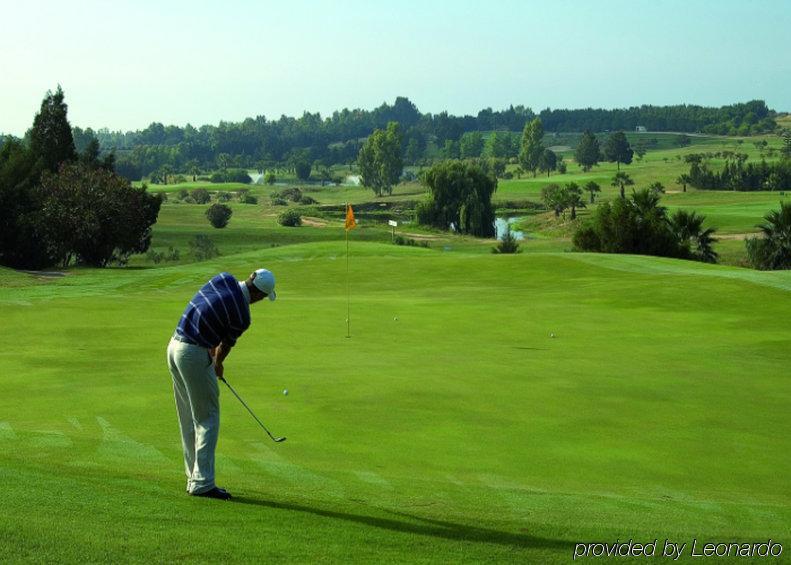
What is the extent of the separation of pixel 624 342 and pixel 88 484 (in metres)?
20.7

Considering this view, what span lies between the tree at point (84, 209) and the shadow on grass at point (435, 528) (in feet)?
197

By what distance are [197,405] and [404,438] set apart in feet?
14.7

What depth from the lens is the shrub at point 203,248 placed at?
93875 mm

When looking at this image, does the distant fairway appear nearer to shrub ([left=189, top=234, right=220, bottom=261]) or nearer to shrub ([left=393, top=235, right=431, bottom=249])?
shrub ([left=189, top=234, right=220, bottom=261])

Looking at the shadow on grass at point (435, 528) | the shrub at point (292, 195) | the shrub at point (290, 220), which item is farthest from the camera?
the shrub at point (292, 195)

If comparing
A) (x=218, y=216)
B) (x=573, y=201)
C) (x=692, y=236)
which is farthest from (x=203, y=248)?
(x=573, y=201)

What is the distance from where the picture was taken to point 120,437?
1427cm

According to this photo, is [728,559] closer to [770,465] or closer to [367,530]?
[367,530]

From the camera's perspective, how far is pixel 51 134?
78.1m

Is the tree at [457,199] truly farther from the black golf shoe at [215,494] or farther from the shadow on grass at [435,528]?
the shadow on grass at [435,528]

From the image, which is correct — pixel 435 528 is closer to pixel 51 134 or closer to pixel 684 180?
pixel 51 134

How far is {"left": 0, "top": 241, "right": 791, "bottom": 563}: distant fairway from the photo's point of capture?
388 inches

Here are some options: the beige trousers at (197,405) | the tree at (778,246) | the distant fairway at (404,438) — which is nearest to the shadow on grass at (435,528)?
the distant fairway at (404,438)

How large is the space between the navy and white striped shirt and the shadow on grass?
1.75m
